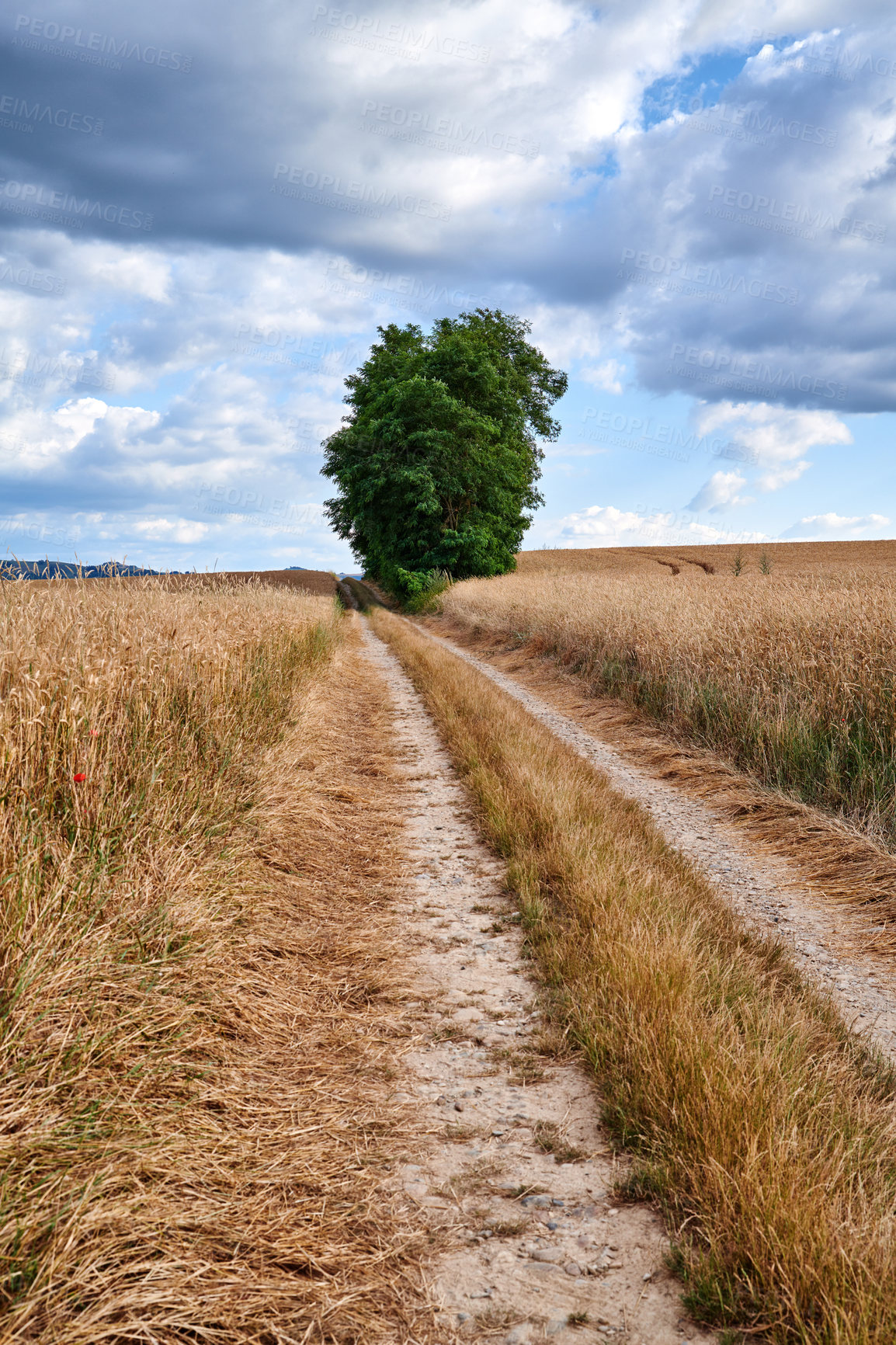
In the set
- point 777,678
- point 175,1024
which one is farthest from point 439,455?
point 175,1024

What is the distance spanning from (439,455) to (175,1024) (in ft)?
95.8

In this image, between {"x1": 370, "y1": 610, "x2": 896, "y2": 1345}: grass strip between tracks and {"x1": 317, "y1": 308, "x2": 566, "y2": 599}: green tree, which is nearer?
{"x1": 370, "y1": 610, "x2": 896, "y2": 1345}: grass strip between tracks

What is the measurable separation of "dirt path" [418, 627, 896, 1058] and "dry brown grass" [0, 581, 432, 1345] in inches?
84.0

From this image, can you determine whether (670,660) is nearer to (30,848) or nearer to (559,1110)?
(559,1110)

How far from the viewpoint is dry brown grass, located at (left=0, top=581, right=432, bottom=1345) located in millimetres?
1785

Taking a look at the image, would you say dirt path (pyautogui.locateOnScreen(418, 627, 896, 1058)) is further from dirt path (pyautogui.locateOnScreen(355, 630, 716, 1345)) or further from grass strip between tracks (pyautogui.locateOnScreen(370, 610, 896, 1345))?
dirt path (pyautogui.locateOnScreen(355, 630, 716, 1345))

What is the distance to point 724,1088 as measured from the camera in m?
2.31

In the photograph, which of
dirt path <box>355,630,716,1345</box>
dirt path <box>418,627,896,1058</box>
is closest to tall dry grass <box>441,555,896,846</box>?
dirt path <box>418,627,896,1058</box>

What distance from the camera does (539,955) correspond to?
142 inches

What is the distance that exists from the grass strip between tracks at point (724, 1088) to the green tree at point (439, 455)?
25883mm

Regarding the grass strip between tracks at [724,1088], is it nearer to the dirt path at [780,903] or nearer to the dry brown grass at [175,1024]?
the dirt path at [780,903]

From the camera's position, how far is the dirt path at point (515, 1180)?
184 centimetres

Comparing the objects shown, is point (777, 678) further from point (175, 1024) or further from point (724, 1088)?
point (175, 1024)

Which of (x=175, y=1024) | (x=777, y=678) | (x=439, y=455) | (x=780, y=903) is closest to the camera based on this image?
(x=175, y=1024)
